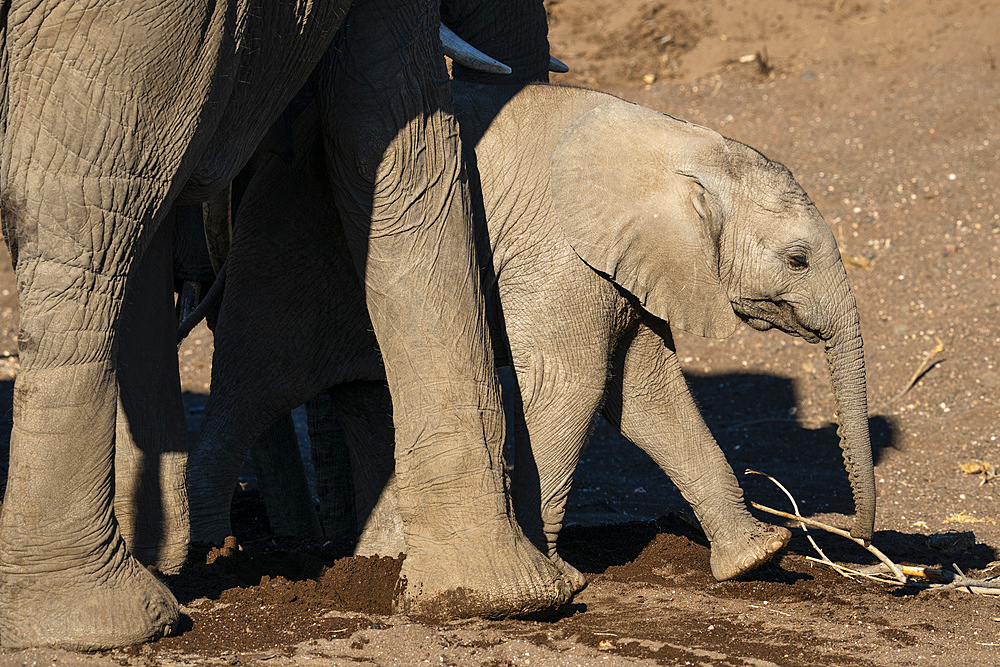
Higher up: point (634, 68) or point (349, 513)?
point (634, 68)

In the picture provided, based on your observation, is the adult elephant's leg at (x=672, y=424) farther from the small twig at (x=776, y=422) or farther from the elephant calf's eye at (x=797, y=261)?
the small twig at (x=776, y=422)

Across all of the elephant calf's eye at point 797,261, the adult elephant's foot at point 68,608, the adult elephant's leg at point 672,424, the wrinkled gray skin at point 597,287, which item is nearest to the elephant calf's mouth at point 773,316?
the wrinkled gray skin at point 597,287

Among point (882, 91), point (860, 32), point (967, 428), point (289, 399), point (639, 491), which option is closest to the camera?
point (289, 399)

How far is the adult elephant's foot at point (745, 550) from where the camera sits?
4180 mm

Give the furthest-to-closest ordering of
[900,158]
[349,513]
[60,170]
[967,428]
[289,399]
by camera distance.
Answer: [900,158] < [967,428] < [349,513] < [289,399] < [60,170]

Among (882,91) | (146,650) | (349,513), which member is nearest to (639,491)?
(349,513)

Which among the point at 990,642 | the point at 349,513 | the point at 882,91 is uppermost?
the point at 882,91

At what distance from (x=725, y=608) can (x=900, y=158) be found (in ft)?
24.3

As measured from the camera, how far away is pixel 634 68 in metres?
12.9

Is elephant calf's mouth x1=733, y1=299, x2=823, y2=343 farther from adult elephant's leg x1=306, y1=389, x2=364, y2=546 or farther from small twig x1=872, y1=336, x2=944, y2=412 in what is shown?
small twig x1=872, y1=336, x2=944, y2=412

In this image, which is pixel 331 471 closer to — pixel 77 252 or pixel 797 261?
pixel 797 261

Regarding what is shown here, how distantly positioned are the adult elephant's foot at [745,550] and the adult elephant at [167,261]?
82cm

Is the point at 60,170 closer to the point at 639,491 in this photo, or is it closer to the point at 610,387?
the point at 610,387

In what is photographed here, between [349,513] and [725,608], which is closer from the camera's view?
[725,608]
